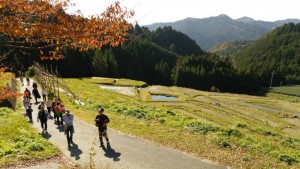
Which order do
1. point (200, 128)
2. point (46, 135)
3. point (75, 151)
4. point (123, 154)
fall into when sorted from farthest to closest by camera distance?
1. point (200, 128)
2. point (46, 135)
3. point (75, 151)
4. point (123, 154)

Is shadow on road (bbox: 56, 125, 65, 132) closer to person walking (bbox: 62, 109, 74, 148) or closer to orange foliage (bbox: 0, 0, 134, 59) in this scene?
person walking (bbox: 62, 109, 74, 148)

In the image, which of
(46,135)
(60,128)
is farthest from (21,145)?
(60,128)

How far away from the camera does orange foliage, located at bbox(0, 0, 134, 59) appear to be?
9273mm

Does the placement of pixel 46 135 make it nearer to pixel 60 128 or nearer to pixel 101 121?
pixel 60 128

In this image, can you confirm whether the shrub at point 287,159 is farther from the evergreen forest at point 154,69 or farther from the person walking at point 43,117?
the evergreen forest at point 154,69

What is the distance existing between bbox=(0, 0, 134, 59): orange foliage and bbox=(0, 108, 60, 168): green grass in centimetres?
1030

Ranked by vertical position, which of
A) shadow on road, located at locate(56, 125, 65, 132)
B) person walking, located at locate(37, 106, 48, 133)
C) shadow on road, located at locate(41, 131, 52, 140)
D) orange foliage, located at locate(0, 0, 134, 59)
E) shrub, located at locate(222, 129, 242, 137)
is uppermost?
orange foliage, located at locate(0, 0, 134, 59)

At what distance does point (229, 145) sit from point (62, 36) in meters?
16.0

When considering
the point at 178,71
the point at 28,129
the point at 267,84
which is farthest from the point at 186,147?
the point at 267,84

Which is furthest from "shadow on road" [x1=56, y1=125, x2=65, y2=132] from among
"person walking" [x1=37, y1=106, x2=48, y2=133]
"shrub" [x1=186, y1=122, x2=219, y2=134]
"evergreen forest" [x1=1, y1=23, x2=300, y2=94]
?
"evergreen forest" [x1=1, y1=23, x2=300, y2=94]

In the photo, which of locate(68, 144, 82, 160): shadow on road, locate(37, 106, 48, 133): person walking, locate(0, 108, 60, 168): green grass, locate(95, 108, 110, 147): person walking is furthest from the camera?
locate(37, 106, 48, 133): person walking

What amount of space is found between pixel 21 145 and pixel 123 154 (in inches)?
284

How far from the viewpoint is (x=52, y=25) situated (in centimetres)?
965

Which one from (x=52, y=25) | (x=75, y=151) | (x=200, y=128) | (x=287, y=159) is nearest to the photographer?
(x=52, y=25)
